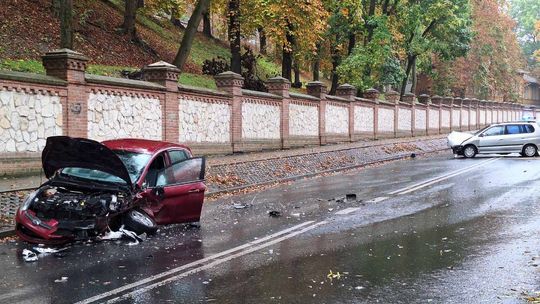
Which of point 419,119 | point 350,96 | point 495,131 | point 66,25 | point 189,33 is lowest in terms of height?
point 495,131

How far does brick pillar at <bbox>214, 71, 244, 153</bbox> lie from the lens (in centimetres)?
2197

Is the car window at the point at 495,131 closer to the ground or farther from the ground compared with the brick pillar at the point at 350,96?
closer to the ground

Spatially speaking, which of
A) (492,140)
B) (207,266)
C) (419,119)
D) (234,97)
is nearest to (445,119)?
(419,119)

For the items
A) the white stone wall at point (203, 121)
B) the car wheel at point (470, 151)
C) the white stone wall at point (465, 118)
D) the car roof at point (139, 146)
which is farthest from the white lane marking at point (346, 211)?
the white stone wall at point (465, 118)

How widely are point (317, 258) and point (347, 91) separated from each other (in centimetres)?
2517

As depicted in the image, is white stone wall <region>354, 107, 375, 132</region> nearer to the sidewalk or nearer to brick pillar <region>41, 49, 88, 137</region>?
the sidewalk

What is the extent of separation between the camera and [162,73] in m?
18.5

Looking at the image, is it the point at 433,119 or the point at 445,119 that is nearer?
the point at 433,119

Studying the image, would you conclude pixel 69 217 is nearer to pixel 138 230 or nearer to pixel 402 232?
pixel 138 230

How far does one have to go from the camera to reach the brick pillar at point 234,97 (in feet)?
72.1

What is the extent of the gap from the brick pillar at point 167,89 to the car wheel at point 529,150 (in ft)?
53.8

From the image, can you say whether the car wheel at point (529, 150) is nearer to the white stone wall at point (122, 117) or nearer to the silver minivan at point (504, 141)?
the silver minivan at point (504, 141)

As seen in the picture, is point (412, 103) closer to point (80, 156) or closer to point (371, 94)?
point (371, 94)

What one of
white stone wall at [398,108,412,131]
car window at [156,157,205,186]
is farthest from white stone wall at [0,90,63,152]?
white stone wall at [398,108,412,131]
